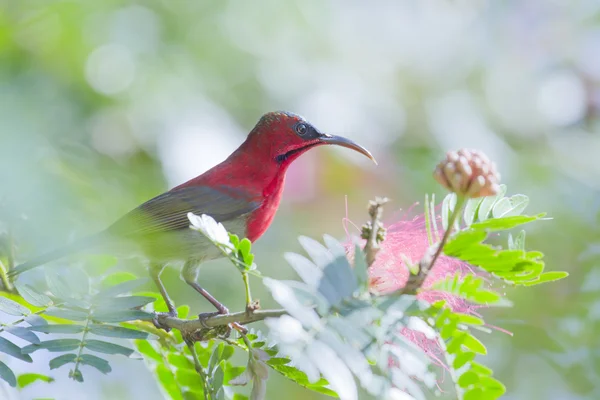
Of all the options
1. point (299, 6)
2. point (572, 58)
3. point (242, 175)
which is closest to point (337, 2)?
point (299, 6)

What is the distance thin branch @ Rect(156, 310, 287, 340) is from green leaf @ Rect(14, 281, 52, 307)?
32cm

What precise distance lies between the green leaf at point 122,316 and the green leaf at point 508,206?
896mm

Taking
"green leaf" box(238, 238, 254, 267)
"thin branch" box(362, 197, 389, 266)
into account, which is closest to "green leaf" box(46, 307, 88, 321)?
"green leaf" box(238, 238, 254, 267)

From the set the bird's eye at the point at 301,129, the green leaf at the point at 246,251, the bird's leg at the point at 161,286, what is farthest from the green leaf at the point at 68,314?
the bird's eye at the point at 301,129

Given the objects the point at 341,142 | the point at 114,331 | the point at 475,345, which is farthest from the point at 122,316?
the point at 341,142

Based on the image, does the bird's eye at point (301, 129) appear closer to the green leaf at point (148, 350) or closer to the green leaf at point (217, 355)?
the green leaf at point (148, 350)

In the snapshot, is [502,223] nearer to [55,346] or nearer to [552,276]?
[552,276]

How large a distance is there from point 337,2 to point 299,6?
1.31 ft

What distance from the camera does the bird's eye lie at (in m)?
3.14

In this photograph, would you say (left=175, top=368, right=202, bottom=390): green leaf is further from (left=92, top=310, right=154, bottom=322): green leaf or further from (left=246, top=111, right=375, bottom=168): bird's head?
(left=246, top=111, right=375, bottom=168): bird's head

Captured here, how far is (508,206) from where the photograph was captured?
1.82 metres

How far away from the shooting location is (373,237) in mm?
1648

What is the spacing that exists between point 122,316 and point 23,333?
0.25 m

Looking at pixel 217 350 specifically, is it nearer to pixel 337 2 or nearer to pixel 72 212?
pixel 72 212
